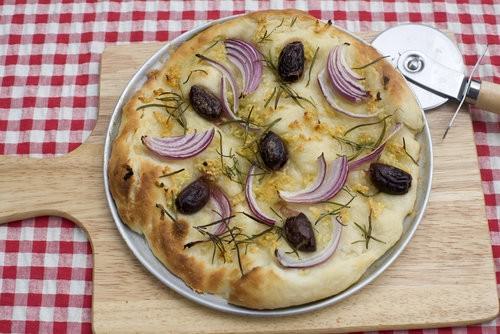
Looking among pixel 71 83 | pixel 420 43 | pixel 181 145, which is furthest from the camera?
pixel 71 83

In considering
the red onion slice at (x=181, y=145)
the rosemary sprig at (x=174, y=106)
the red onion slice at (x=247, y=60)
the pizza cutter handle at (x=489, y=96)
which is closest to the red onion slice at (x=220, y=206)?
the red onion slice at (x=181, y=145)

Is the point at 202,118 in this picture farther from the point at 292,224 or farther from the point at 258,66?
the point at 292,224

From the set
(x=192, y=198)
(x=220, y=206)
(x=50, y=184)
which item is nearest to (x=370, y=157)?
(x=220, y=206)

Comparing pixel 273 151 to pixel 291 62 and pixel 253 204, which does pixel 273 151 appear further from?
pixel 291 62

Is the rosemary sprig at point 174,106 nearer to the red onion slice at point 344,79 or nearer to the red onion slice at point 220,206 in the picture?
the red onion slice at point 220,206

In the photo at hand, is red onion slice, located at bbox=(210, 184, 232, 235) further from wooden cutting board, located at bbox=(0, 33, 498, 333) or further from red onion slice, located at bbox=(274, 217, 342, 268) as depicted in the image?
wooden cutting board, located at bbox=(0, 33, 498, 333)

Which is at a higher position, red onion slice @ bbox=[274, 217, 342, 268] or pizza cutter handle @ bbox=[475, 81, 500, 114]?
pizza cutter handle @ bbox=[475, 81, 500, 114]

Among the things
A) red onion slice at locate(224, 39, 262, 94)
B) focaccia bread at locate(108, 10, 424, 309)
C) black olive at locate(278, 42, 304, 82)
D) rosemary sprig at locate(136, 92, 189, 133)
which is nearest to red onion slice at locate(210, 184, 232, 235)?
focaccia bread at locate(108, 10, 424, 309)
